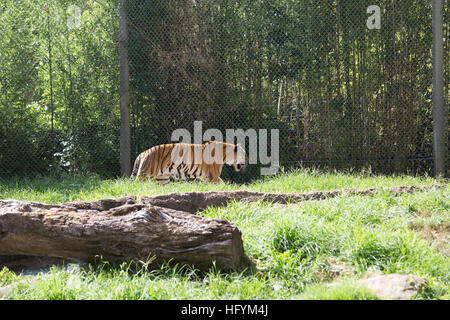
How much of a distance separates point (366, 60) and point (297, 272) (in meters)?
4.31

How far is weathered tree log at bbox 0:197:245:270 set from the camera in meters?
3.29

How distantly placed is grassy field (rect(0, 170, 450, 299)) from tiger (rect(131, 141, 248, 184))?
2072 mm

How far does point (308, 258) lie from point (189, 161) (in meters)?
3.60

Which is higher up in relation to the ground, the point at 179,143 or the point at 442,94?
the point at 442,94

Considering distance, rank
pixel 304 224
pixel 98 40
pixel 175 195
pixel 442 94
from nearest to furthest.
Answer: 1. pixel 304 224
2. pixel 175 195
3. pixel 442 94
4. pixel 98 40

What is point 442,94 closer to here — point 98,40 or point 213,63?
point 213,63

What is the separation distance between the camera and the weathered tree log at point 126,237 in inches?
129

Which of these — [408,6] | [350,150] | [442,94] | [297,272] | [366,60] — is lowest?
[297,272]

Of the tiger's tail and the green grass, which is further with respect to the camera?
the tiger's tail

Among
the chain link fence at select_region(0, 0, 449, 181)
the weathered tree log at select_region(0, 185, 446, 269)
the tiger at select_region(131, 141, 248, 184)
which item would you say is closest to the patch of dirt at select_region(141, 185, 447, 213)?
the weathered tree log at select_region(0, 185, 446, 269)

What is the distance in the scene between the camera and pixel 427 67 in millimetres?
6590

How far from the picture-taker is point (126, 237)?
3326 millimetres

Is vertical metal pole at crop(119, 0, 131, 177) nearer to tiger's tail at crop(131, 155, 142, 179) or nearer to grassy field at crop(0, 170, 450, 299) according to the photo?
tiger's tail at crop(131, 155, 142, 179)
